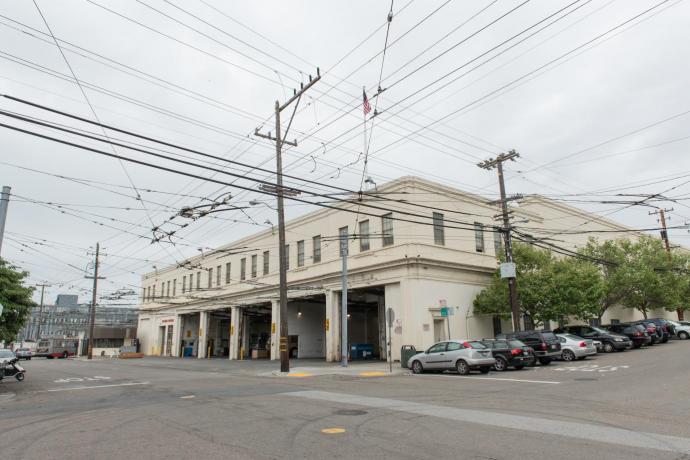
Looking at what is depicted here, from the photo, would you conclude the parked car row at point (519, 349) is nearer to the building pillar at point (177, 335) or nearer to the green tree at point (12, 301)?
the green tree at point (12, 301)

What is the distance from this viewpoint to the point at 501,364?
2025 cm

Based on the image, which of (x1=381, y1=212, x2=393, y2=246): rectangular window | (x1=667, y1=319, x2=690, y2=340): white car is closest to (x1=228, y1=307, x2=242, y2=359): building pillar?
(x1=381, y1=212, x2=393, y2=246): rectangular window

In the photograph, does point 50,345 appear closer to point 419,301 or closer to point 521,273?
point 419,301

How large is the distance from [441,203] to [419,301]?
6955mm

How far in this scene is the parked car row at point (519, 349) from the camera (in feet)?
63.5

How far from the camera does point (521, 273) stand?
2975 centimetres

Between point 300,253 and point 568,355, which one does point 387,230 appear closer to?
point 300,253

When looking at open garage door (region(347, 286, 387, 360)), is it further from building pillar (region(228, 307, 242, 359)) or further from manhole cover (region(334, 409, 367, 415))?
manhole cover (region(334, 409, 367, 415))

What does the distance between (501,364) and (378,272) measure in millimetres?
10669

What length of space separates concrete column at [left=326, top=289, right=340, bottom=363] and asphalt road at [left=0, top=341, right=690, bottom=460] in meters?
16.0

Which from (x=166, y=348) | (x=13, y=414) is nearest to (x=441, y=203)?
(x=13, y=414)

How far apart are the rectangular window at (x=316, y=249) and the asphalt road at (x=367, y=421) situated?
19.8 m

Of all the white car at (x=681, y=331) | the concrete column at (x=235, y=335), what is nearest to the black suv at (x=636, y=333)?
the white car at (x=681, y=331)

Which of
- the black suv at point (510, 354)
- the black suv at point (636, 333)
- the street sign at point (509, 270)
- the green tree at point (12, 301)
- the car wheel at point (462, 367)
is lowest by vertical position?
the car wheel at point (462, 367)
